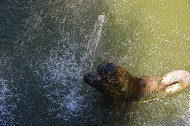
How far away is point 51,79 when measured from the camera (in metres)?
3.48

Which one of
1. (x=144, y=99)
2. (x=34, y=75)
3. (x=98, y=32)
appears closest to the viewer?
(x=144, y=99)

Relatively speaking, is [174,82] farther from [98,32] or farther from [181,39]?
[98,32]

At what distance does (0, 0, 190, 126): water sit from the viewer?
10.8 feet

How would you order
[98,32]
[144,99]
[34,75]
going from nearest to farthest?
[144,99], [34,75], [98,32]

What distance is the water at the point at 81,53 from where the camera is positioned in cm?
329

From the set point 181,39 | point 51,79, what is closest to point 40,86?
point 51,79

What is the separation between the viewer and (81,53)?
3.62 meters

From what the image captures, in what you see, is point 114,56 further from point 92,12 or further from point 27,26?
point 27,26

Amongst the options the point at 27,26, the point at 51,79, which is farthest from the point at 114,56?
the point at 27,26

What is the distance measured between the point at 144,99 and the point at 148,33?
2.20ft

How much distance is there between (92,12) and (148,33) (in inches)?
21.1

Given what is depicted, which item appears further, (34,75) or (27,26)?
(27,26)

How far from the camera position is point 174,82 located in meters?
3.30

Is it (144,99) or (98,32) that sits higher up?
(98,32)
